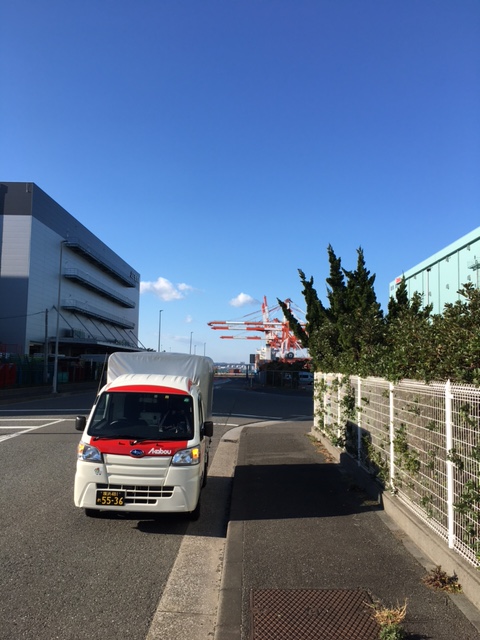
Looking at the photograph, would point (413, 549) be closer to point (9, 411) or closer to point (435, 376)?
point (435, 376)

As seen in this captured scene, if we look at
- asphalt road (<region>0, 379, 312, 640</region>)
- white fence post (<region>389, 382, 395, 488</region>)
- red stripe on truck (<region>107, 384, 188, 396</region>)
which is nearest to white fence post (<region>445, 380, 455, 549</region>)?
white fence post (<region>389, 382, 395, 488</region>)

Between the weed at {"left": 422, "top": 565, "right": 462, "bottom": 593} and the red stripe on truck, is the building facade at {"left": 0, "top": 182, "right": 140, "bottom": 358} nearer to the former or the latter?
the red stripe on truck

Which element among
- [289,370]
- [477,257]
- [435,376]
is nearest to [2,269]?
[289,370]

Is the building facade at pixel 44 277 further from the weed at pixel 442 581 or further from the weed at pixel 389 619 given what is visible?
the weed at pixel 389 619

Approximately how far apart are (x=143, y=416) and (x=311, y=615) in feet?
13.3

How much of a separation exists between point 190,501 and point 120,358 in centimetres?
420

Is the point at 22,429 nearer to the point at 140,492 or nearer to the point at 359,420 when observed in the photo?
the point at 359,420

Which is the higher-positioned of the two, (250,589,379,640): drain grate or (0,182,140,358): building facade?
(0,182,140,358): building facade

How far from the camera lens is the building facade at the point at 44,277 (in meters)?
55.5

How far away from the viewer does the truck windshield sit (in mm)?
6949

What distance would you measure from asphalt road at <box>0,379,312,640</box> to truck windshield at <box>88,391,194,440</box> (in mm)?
1076

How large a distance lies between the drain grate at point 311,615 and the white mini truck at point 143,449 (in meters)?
2.18

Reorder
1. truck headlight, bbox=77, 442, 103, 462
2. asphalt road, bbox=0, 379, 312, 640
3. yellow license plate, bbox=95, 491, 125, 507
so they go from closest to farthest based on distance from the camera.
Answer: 1. asphalt road, bbox=0, 379, 312, 640
2. yellow license plate, bbox=95, 491, 125, 507
3. truck headlight, bbox=77, 442, 103, 462

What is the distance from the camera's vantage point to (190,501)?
6.44 meters
